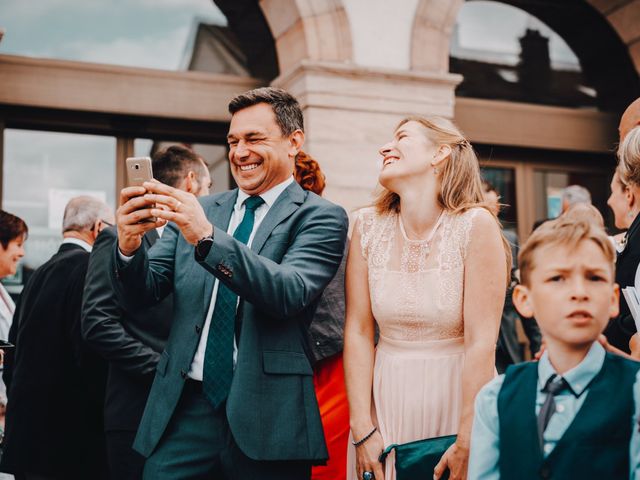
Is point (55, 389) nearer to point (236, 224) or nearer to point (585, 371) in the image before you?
point (236, 224)

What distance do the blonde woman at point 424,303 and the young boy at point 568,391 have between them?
1.62 feet

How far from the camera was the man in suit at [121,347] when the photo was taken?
411cm

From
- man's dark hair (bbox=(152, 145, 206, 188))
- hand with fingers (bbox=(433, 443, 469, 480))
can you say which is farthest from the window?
hand with fingers (bbox=(433, 443, 469, 480))

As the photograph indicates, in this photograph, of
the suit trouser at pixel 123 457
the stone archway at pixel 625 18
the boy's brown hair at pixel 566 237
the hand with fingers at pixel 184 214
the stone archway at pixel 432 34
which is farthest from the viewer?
the stone archway at pixel 625 18

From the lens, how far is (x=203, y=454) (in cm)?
299

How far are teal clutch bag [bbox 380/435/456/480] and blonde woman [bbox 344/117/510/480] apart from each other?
2.3 inches

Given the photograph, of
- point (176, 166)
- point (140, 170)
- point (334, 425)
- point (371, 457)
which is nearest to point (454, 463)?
point (371, 457)

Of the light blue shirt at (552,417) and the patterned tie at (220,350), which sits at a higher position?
the patterned tie at (220,350)

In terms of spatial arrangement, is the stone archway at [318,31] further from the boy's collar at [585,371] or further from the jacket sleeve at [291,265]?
the boy's collar at [585,371]

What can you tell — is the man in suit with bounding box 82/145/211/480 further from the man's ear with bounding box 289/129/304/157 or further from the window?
the window

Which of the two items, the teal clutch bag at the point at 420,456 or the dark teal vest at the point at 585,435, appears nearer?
the dark teal vest at the point at 585,435

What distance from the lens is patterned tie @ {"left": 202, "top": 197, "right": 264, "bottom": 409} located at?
9.78 feet

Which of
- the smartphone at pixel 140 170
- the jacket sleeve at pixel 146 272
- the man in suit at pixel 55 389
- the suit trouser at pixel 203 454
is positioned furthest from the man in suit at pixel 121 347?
the smartphone at pixel 140 170

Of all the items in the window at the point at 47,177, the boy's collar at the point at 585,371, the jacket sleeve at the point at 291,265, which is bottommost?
the boy's collar at the point at 585,371
